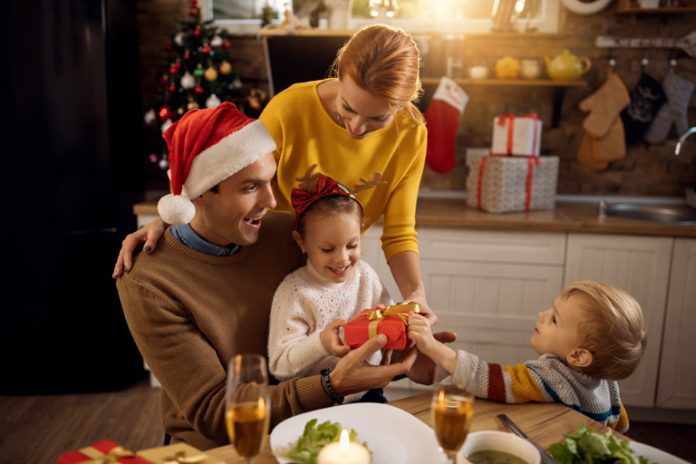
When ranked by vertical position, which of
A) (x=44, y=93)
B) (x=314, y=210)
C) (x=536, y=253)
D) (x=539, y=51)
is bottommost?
(x=536, y=253)

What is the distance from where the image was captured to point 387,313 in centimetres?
143

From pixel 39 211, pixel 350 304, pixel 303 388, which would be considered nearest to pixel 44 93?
pixel 39 211

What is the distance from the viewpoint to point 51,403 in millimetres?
3172

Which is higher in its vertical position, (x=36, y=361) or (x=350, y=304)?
(x=350, y=304)

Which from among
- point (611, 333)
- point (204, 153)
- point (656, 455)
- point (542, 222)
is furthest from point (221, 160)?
point (542, 222)

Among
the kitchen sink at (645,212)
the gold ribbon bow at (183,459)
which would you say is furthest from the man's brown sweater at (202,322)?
the kitchen sink at (645,212)

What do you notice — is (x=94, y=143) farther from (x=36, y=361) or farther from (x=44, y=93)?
(x=36, y=361)

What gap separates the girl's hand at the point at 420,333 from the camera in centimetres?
140

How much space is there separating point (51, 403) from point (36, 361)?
0.22 metres

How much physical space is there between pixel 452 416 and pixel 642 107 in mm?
2963

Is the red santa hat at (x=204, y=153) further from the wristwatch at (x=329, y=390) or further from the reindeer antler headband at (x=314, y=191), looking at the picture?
the wristwatch at (x=329, y=390)

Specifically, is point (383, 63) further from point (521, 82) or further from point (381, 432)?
point (521, 82)

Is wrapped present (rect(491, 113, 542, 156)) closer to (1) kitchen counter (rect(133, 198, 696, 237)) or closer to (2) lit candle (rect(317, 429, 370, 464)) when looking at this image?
(1) kitchen counter (rect(133, 198, 696, 237))

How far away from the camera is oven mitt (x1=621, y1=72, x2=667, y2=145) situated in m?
3.39
